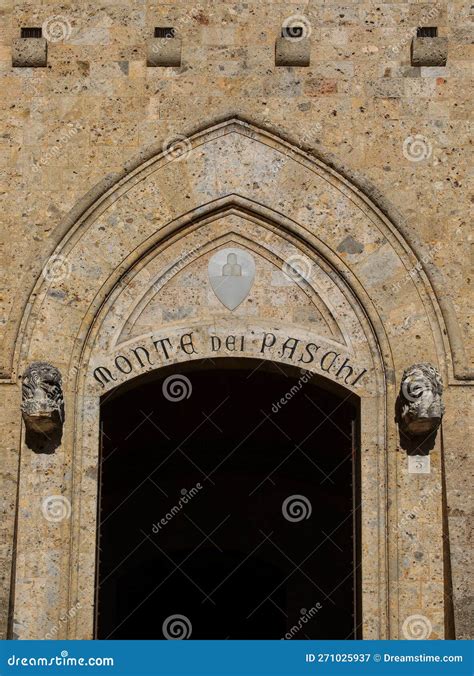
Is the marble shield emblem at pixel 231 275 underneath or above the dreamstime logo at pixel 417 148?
underneath

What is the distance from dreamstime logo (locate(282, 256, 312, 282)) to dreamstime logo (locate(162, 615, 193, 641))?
7567 mm

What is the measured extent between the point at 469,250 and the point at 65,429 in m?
4.05

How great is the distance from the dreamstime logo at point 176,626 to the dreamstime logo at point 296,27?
8.84 m

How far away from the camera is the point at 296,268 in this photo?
50.5 ft

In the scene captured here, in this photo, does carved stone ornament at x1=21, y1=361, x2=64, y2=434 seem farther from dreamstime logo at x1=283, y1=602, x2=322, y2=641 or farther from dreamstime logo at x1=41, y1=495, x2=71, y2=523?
dreamstime logo at x1=283, y1=602, x2=322, y2=641

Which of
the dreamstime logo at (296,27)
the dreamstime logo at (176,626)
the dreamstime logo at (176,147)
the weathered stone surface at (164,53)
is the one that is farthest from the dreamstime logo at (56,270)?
the dreamstime logo at (176,626)

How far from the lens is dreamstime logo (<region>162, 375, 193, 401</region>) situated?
60.7 feet

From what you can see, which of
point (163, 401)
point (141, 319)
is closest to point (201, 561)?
point (163, 401)

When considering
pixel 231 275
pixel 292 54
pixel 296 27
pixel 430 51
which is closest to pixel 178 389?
pixel 231 275

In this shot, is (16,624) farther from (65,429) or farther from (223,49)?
(223,49)

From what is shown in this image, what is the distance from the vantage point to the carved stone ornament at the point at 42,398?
1448cm

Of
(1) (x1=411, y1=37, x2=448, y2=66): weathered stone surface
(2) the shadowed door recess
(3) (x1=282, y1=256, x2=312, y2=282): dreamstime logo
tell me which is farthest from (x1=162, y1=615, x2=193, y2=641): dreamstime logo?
(1) (x1=411, y1=37, x2=448, y2=66): weathered stone surface

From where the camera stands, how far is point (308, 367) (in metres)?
15.1

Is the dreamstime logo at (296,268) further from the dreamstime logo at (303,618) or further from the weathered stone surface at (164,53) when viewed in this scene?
the dreamstime logo at (303,618)
